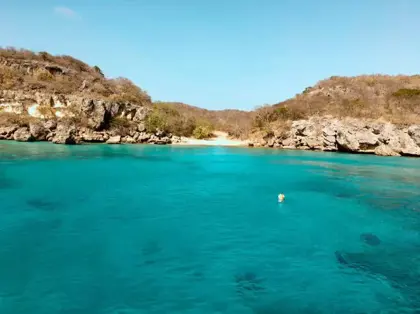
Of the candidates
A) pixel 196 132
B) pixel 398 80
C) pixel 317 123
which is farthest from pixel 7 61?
pixel 398 80

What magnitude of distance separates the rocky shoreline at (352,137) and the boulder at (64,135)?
34825 millimetres

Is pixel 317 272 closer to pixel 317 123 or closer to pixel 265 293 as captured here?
pixel 265 293

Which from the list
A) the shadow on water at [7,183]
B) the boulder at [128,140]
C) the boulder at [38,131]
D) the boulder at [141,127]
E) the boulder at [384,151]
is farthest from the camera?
the boulder at [141,127]

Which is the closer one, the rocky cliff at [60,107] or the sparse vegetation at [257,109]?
the rocky cliff at [60,107]

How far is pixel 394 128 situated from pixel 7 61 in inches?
2983

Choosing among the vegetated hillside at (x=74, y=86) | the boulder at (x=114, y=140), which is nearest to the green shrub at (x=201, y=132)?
the vegetated hillside at (x=74, y=86)

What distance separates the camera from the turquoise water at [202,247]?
9.09 meters

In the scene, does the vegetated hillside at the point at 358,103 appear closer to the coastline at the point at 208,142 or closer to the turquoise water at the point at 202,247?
the coastline at the point at 208,142

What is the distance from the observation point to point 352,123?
57.1 metres

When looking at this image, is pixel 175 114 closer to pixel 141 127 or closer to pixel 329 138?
pixel 141 127

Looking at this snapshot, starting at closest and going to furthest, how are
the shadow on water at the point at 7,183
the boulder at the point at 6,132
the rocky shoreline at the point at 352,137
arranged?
1. the shadow on water at the point at 7,183
2. the rocky shoreline at the point at 352,137
3. the boulder at the point at 6,132

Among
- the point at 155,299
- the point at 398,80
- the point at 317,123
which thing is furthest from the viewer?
the point at 398,80

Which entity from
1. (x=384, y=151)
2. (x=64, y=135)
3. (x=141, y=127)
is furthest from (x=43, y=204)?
(x=141, y=127)

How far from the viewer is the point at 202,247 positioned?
42.3ft
